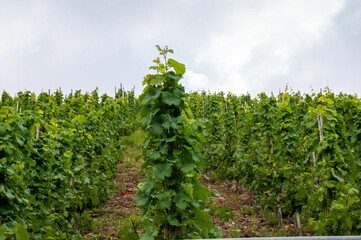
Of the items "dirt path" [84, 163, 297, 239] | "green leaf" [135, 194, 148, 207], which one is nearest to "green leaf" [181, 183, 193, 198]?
"green leaf" [135, 194, 148, 207]

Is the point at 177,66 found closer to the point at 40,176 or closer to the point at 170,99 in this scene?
the point at 170,99

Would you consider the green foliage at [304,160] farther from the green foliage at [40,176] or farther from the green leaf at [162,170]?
the green foliage at [40,176]

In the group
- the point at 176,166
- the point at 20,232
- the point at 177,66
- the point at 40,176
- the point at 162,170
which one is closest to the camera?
the point at 20,232

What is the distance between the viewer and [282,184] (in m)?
8.73

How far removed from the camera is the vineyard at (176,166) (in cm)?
452

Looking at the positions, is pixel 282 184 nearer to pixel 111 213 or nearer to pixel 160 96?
pixel 111 213

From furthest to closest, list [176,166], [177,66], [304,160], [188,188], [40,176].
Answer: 1. [304,160]
2. [40,176]
3. [177,66]
4. [176,166]
5. [188,188]

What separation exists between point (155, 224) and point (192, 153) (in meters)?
0.90

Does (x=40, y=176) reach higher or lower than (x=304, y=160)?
lower

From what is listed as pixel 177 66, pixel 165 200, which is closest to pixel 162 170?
pixel 165 200

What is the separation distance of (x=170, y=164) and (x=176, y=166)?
153mm

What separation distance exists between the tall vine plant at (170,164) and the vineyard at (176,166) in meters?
0.01

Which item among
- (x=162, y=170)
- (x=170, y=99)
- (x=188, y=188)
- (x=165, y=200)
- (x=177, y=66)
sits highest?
(x=177, y=66)

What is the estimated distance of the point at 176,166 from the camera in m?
4.55
